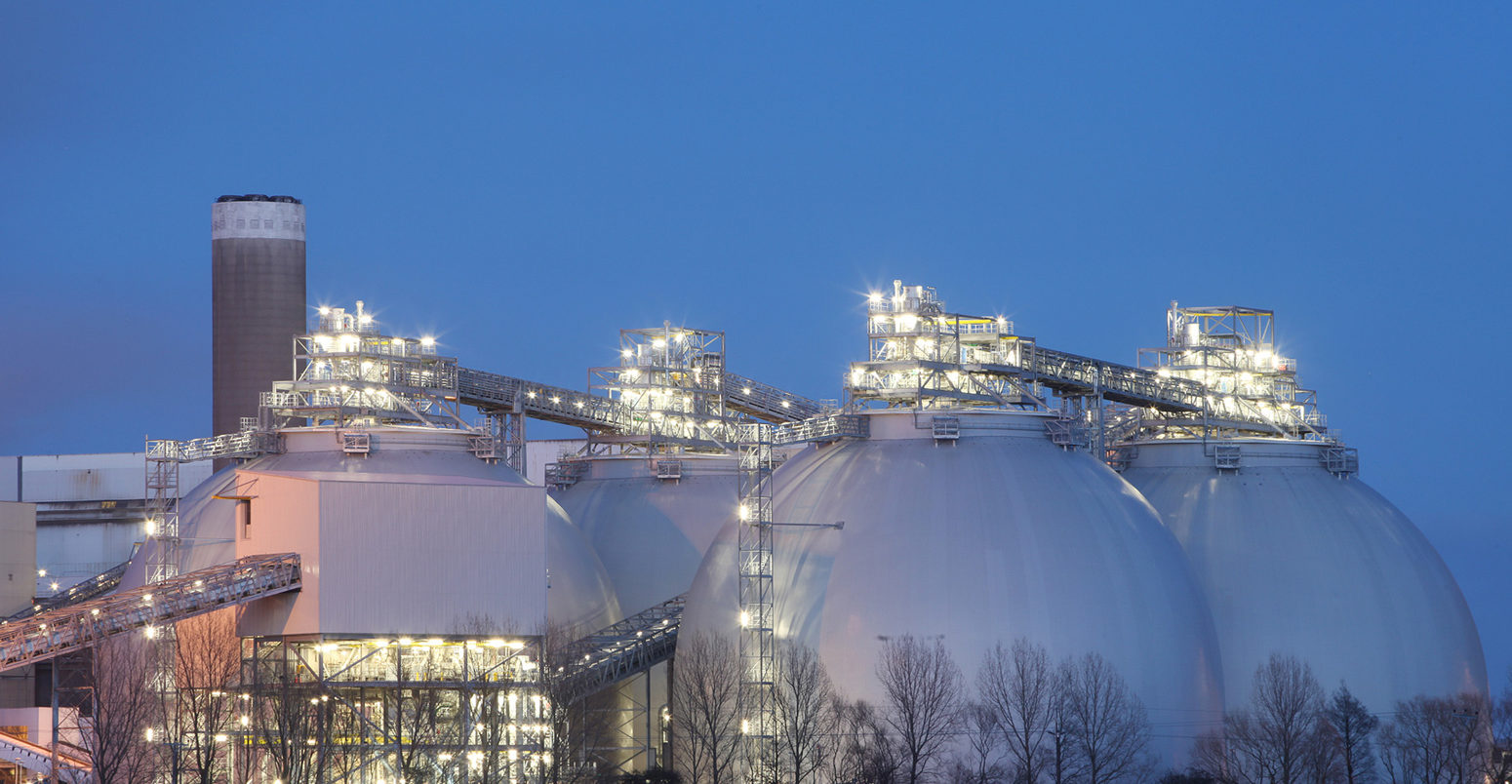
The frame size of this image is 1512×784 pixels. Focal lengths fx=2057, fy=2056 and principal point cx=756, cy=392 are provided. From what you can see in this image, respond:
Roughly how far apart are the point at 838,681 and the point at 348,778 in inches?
645

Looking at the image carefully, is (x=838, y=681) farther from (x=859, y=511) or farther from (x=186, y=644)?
(x=186, y=644)

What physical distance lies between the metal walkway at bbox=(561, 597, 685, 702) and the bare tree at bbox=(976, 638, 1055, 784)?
14.0m

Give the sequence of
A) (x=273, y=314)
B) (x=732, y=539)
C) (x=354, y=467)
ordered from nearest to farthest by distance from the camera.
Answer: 1. (x=732, y=539)
2. (x=354, y=467)
3. (x=273, y=314)

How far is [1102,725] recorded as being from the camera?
220 ft

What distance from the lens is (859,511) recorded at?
→ 7150cm

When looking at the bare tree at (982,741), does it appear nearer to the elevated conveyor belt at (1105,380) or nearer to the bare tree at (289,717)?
the elevated conveyor belt at (1105,380)

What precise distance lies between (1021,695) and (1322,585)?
17893mm

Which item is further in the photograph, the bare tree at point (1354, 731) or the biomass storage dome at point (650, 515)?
the biomass storage dome at point (650, 515)

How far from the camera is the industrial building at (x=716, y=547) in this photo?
64188mm

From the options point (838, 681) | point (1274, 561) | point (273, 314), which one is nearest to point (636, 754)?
point (838, 681)

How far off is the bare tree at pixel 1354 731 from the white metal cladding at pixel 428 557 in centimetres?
2964

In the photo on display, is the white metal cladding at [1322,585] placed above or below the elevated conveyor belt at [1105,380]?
below

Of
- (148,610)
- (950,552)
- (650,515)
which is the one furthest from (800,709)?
(650,515)

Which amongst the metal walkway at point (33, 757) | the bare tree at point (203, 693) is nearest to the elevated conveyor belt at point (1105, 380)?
the bare tree at point (203, 693)
